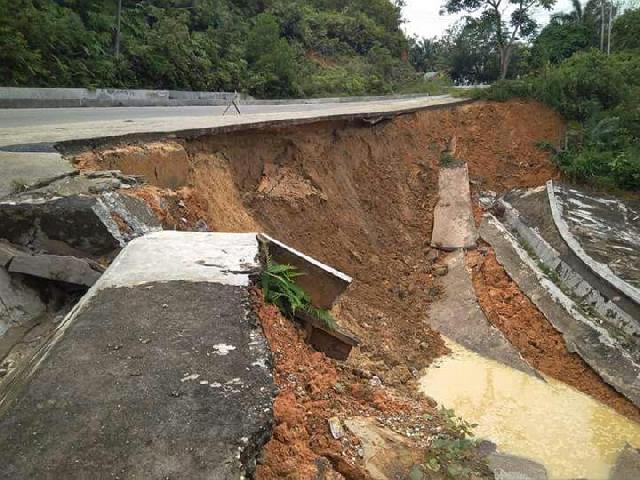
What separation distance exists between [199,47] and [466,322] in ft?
71.8

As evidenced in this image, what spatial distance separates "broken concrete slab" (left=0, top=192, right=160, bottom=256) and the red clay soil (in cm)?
635

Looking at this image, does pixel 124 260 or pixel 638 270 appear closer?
pixel 124 260

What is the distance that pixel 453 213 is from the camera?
12188mm

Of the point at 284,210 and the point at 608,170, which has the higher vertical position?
the point at 284,210

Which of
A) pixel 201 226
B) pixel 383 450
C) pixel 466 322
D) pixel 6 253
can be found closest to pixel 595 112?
pixel 466 322

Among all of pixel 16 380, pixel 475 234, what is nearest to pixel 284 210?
pixel 475 234

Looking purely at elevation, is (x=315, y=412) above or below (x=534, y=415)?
above

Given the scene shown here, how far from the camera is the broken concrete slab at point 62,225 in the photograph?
13.6 feet

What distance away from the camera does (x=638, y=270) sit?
8648 mm

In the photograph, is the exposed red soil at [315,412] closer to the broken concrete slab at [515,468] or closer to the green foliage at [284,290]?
the green foliage at [284,290]

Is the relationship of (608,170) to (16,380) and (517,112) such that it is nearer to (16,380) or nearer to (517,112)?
(517,112)

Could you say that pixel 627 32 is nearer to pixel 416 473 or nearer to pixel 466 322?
pixel 466 322

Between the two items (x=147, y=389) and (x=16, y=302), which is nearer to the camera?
(x=147, y=389)

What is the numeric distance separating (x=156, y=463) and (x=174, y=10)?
101ft
